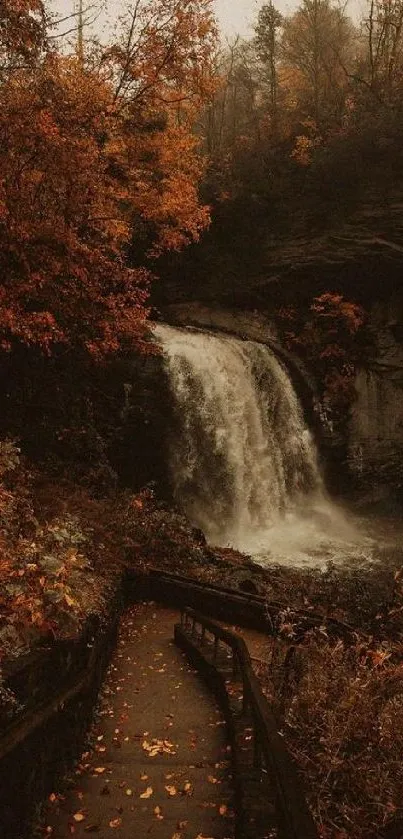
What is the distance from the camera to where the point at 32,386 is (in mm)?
14203

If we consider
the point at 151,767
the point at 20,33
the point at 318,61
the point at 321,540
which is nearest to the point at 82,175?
the point at 20,33

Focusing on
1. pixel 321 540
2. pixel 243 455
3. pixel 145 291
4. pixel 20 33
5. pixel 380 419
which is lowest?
pixel 321 540

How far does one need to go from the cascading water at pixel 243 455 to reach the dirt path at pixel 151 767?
7.97 m

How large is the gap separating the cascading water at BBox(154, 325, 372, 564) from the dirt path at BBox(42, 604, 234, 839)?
7972 mm

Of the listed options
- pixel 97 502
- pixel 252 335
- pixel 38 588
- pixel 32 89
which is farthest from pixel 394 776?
pixel 252 335

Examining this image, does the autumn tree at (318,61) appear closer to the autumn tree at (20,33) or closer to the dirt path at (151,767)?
the autumn tree at (20,33)

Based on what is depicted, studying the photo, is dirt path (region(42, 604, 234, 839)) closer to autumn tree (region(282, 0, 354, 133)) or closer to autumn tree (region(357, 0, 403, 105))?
autumn tree (region(357, 0, 403, 105))

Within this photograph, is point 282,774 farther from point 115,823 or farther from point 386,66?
point 386,66

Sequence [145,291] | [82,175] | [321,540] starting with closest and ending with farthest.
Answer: [82,175], [145,291], [321,540]

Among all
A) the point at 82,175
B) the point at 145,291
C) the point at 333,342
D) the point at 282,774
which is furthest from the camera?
the point at 333,342

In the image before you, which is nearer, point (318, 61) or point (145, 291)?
point (145, 291)

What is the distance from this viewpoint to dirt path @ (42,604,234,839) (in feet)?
14.6

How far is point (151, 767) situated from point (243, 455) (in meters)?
12.8

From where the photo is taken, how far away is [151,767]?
5.36m
